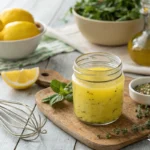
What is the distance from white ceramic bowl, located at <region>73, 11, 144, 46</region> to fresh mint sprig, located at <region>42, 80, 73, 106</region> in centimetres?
35

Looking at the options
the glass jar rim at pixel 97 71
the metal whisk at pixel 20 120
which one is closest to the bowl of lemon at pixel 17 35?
the metal whisk at pixel 20 120

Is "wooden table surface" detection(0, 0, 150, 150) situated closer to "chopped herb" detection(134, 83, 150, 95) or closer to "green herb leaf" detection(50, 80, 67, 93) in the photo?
"green herb leaf" detection(50, 80, 67, 93)

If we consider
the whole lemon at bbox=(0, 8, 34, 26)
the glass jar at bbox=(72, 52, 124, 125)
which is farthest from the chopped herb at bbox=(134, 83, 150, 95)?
the whole lemon at bbox=(0, 8, 34, 26)

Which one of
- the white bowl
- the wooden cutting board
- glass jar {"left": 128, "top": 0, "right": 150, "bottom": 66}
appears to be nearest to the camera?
the wooden cutting board

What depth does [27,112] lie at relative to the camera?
1293 mm

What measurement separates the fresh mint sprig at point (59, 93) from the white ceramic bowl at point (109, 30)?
0.35m

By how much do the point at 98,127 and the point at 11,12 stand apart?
0.61 meters

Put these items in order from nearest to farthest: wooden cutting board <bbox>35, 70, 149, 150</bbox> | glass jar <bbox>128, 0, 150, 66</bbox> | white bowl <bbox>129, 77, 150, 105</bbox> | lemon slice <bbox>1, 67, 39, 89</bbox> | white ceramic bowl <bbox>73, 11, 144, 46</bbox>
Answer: wooden cutting board <bbox>35, 70, 149, 150</bbox>, white bowl <bbox>129, 77, 150, 105</bbox>, lemon slice <bbox>1, 67, 39, 89</bbox>, glass jar <bbox>128, 0, 150, 66</bbox>, white ceramic bowl <bbox>73, 11, 144, 46</bbox>

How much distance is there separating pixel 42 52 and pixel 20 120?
18.9 inches

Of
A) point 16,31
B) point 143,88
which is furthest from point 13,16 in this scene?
point 143,88

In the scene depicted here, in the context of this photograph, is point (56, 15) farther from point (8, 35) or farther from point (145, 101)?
point (145, 101)

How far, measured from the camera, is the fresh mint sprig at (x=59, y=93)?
1.31 m

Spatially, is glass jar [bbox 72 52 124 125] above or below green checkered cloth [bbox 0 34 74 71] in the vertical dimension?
above

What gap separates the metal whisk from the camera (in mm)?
1190
